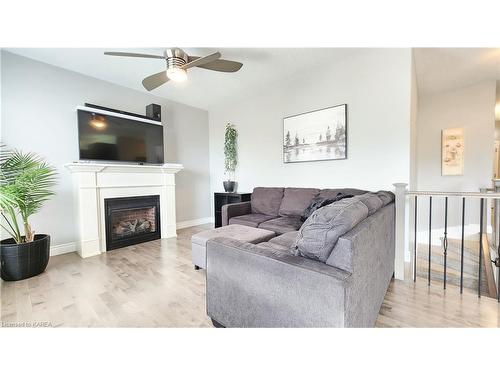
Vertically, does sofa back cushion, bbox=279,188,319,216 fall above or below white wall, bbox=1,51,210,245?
below

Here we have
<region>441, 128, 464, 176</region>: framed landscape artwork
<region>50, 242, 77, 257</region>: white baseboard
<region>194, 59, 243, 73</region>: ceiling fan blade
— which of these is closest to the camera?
<region>194, 59, 243, 73</region>: ceiling fan blade

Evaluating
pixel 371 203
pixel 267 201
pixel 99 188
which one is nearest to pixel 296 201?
pixel 267 201

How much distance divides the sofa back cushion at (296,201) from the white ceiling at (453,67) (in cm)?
207

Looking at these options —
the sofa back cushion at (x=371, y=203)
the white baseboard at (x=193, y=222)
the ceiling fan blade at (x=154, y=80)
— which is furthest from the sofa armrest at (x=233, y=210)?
the sofa back cushion at (x=371, y=203)

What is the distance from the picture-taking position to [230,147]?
13.7 ft

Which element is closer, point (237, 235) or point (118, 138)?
point (237, 235)

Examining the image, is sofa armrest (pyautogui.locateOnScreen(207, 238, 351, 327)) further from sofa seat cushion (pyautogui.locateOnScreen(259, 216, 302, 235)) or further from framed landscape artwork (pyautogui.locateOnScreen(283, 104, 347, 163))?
framed landscape artwork (pyautogui.locateOnScreen(283, 104, 347, 163))

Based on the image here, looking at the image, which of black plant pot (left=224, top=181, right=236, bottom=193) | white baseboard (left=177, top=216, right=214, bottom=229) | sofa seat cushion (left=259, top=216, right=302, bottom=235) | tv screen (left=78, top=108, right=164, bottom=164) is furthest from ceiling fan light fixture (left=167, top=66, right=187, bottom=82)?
white baseboard (left=177, top=216, right=214, bottom=229)

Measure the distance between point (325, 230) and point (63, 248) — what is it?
3531 mm

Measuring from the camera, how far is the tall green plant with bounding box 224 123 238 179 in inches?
164

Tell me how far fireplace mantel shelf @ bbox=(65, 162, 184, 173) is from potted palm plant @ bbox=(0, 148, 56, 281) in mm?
372

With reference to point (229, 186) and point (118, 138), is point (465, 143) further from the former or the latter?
point (118, 138)

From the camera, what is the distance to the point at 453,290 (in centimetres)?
181
